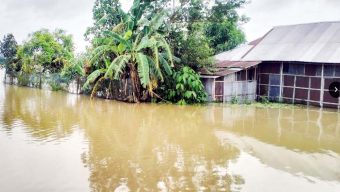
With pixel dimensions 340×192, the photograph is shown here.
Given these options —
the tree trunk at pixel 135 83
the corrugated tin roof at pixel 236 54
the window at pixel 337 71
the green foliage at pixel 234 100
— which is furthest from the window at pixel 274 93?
the tree trunk at pixel 135 83

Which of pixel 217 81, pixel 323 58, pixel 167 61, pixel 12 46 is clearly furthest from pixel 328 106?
pixel 12 46

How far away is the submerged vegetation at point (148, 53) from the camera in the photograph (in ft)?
67.2

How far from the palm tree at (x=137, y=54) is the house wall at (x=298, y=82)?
21.8 feet

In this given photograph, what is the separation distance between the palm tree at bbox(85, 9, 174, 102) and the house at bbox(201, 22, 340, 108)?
3341mm

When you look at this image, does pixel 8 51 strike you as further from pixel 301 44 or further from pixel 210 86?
pixel 301 44

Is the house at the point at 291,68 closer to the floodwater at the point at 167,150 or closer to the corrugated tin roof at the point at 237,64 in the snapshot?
the corrugated tin roof at the point at 237,64

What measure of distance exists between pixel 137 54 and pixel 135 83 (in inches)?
A: 86.6

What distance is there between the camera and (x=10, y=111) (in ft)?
58.9

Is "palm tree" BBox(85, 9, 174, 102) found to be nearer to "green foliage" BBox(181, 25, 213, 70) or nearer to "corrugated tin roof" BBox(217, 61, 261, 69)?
"green foliage" BBox(181, 25, 213, 70)

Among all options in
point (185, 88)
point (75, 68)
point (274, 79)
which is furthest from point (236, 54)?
point (75, 68)

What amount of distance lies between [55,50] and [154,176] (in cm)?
2483

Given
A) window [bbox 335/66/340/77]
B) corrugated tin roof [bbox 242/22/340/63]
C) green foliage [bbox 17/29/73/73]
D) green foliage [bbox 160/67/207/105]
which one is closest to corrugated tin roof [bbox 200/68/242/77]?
green foliage [bbox 160/67/207/105]

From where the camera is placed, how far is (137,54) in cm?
2005

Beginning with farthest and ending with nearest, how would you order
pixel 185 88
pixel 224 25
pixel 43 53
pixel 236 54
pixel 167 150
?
pixel 224 25 < pixel 43 53 < pixel 236 54 < pixel 185 88 < pixel 167 150
